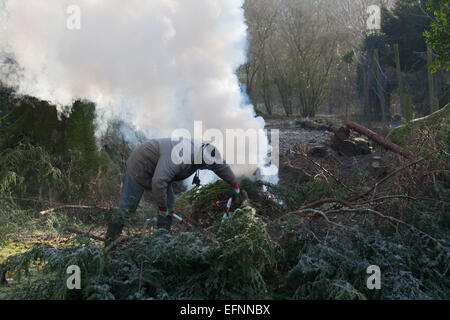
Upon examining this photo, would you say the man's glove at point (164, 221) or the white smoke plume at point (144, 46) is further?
the white smoke plume at point (144, 46)

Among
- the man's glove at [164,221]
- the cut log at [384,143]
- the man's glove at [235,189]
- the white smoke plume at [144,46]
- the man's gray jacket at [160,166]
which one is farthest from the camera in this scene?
the white smoke plume at [144,46]

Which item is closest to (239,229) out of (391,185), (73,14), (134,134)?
(391,185)

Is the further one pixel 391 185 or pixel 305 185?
pixel 305 185

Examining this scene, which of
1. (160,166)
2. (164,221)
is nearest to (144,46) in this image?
(160,166)

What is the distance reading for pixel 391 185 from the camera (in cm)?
407

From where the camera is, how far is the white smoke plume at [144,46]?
6.07 metres

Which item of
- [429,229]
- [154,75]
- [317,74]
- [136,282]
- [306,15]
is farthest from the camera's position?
[317,74]

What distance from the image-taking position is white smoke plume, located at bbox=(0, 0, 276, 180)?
607 centimetres

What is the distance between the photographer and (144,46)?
622 centimetres

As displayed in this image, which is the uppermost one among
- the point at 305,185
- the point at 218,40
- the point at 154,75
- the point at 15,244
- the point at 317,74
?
the point at 317,74

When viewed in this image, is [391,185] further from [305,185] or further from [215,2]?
[215,2]

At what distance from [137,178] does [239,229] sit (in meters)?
1.59

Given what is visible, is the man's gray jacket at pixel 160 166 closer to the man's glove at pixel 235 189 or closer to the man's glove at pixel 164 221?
the man's glove at pixel 235 189

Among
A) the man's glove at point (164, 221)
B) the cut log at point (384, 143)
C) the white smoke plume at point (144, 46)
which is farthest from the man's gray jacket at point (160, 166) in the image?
the cut log at point (384, 143)
